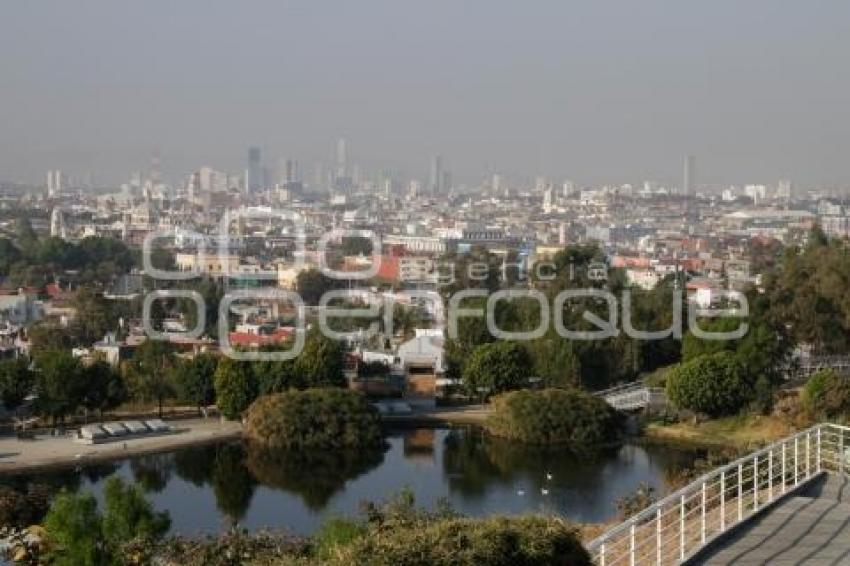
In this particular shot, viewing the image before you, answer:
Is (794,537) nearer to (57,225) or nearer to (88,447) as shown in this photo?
(88,447)

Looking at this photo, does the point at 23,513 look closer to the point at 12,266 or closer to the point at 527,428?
the point at 527,428

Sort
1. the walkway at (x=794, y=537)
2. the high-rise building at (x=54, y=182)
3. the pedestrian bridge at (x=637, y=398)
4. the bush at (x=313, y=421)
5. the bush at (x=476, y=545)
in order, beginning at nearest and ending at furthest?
1. the bush at (x=476, y=545)
2. the walkway at (x=794, y=537)
3. the bush at (x=313, y=421)
4. the pedestrian bridge at (x=637, y=398)
5. the high-rise building at (x=54, y=182)

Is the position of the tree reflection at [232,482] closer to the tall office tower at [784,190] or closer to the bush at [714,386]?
the bush at [714,386]

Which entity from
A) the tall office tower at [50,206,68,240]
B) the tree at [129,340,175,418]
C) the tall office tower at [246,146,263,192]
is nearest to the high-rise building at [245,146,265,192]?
the tall office tower at [246,146,263,192]

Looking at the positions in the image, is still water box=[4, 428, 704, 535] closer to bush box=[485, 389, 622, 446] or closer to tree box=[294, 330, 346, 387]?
bush box=[485, 389, 622, 446]

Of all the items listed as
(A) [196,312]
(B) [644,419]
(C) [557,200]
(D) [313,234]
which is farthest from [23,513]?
(C) [557,200]

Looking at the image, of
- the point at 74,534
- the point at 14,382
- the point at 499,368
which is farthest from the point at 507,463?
the point at 74,534

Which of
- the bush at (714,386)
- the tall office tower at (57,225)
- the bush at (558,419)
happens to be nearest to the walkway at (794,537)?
the bush at (558,419)

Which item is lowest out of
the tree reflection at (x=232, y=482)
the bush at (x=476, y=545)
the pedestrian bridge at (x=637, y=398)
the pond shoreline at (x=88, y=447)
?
the tree reflection at (x=232, y=482)
